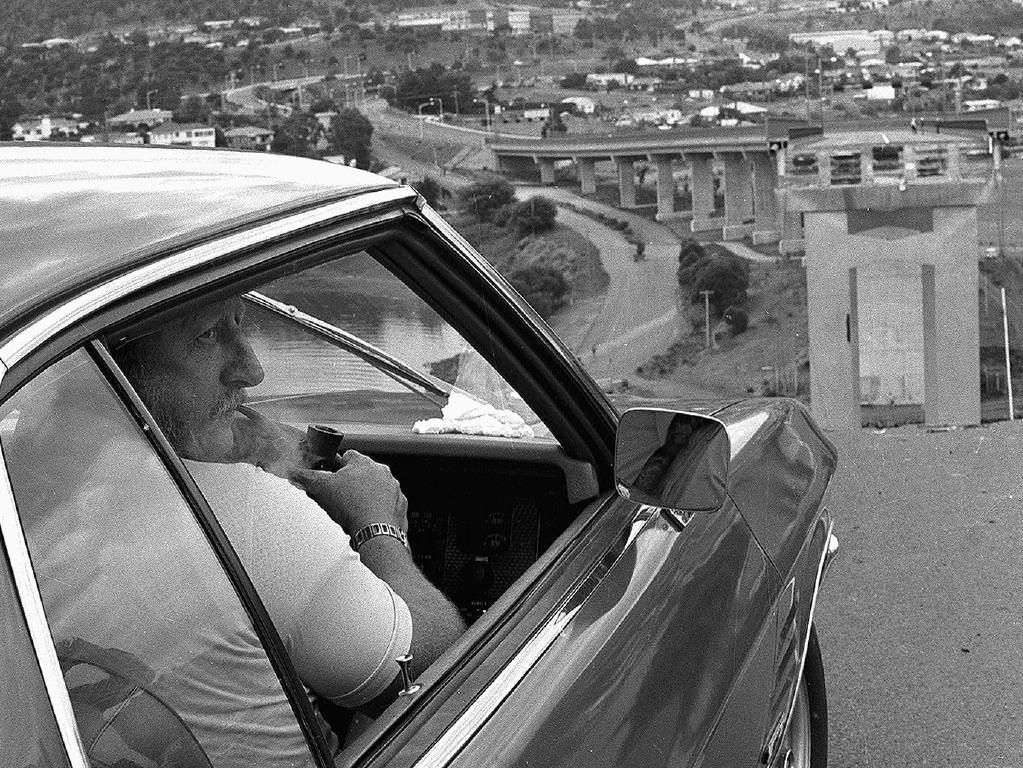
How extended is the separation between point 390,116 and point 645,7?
2425cm

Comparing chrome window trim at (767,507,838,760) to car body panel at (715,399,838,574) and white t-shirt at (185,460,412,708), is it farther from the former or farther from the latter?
white t-shirt at (185,460,412,708)

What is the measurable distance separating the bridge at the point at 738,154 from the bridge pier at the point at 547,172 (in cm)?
187

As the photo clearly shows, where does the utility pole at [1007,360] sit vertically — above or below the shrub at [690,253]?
below

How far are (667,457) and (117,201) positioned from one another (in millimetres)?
892

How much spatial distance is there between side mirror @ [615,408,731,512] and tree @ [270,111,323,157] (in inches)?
348

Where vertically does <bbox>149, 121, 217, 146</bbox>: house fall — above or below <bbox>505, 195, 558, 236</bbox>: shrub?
above

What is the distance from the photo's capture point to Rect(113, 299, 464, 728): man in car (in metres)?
1.53

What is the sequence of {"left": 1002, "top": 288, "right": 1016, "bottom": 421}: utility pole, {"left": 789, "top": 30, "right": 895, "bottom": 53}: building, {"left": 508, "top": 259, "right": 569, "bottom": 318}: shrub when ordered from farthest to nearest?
{"left": 789, "top": 30, "right": 895, "bottom": 53}: building < {"left": 1002, "top": 288, "right": 1016, "bottom": 421}: utility pole < {"left": 508, "top": 259, "right": 569, "bottom": 318}: shrub

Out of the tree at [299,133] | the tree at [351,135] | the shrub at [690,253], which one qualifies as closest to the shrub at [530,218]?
the tree at [351,135]

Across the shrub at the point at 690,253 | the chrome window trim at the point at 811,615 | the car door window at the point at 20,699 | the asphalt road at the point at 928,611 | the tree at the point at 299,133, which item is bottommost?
the shrub at the point at 690,253

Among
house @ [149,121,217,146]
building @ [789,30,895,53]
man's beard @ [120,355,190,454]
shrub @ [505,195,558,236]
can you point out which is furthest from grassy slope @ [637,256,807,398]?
building @ [789,30,895,53]

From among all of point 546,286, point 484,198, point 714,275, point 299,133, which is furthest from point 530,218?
point 714,275

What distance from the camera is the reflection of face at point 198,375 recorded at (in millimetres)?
1475

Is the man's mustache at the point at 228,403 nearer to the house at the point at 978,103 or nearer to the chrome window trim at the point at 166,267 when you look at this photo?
the chrome window trim at the point at 166,267
